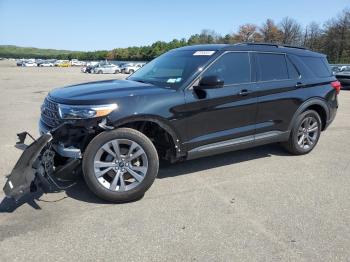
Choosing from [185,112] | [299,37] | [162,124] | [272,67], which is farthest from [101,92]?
[299,37]

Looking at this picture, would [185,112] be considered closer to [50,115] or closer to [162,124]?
[162,124]

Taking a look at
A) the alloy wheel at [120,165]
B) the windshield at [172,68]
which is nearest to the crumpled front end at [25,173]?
the alloy wheel at [120,165]

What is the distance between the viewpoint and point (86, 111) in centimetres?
426

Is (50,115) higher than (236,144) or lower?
higher

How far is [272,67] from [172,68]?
64.0 inches

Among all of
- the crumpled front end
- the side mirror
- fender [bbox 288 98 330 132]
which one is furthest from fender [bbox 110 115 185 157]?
fender [bbox 288 98 330 132]

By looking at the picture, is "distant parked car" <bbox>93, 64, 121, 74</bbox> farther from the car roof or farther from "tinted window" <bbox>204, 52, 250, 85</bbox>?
"tinted window" <bbox>204, 52, 250, 85</bbox>

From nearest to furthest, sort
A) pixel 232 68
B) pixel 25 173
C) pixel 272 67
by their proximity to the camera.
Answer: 1. pixel 25 173
2. pixel 232 68
3. pixel 272 67

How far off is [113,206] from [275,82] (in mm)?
3176

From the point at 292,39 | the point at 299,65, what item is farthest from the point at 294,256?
the point at 292,39

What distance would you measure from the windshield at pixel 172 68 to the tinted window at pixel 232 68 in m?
0.17

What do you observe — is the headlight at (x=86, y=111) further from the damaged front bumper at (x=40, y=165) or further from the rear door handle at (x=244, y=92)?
the rear door handle at (x=244, y=92)

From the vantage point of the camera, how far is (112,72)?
5228cm

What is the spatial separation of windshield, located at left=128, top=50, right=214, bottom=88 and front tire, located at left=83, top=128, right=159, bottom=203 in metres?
1.02
